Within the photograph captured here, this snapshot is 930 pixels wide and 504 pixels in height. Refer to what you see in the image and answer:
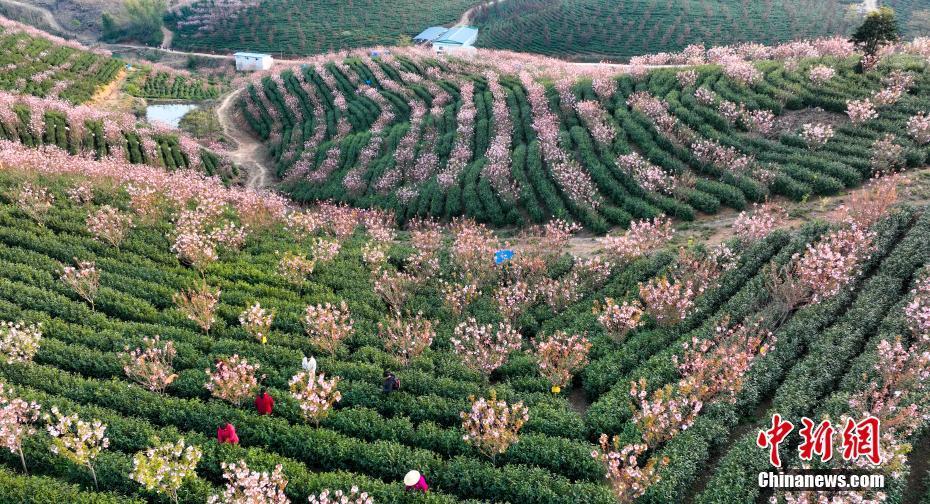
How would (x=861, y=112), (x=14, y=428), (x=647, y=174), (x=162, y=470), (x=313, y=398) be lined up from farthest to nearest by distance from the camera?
(x=647, y=174)
(x=861, y=112)
(x=313, y=398)
(x=14, y=428)
(x=162, y=470)

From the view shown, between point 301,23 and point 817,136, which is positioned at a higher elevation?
point 301,23

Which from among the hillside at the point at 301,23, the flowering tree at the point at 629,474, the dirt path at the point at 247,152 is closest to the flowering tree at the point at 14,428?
the flowering tree at the point at 629,474

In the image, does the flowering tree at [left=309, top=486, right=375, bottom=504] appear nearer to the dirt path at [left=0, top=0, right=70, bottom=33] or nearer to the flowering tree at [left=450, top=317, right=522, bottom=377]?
the flowering tree at [left=450, top=317, right=522, bottom=377]

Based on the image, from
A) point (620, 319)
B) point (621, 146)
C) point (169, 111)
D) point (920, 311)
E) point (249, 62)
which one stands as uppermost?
point (249, 62)

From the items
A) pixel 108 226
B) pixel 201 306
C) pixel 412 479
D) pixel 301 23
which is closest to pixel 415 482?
pixel 412 479

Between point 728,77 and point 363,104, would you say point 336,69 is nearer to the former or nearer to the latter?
point 363,104

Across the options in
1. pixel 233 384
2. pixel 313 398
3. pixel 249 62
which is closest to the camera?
pixel 313 398

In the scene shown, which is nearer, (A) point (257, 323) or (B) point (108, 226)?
(A) point (257, 323)

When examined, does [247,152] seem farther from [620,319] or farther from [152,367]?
[620,319]
